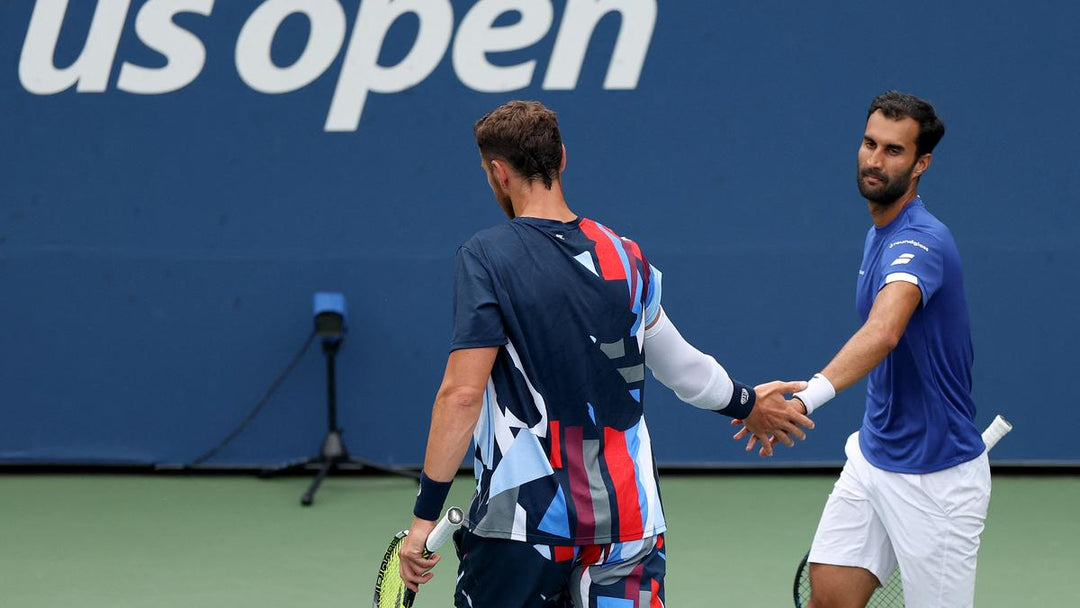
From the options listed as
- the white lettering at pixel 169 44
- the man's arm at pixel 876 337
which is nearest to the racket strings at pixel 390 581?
the man's arm at pixel 876 337

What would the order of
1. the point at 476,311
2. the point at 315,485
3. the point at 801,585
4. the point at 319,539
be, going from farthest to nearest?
the point at 315,485 < the point at 319,539 < the point at 801,585 < the point at 476,311

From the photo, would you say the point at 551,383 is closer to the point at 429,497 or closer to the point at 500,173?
the point at 429,497

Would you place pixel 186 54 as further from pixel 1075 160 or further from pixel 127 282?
pixel 1075 160

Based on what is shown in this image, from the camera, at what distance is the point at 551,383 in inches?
113

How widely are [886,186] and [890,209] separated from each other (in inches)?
2.9

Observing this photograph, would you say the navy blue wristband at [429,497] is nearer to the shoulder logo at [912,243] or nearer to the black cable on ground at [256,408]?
the shoulder logo at [912,243]

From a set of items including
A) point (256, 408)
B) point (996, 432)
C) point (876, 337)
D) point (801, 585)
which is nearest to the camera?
point (876, 337)

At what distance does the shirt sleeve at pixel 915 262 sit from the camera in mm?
3467

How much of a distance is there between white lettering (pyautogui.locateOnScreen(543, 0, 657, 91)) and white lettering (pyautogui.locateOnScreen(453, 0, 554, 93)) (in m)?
0.10

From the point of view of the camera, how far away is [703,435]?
6848mm

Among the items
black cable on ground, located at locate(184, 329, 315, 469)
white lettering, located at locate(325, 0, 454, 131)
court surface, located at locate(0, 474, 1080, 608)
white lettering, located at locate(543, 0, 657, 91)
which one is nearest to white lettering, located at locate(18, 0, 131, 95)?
white lettering, located at locate(325, 0, 454, 131)

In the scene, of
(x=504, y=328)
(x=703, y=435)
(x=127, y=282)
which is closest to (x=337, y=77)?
(x=127, y=282)

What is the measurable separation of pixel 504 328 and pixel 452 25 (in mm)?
4054

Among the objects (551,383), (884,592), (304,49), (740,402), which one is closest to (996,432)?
(884,592)
